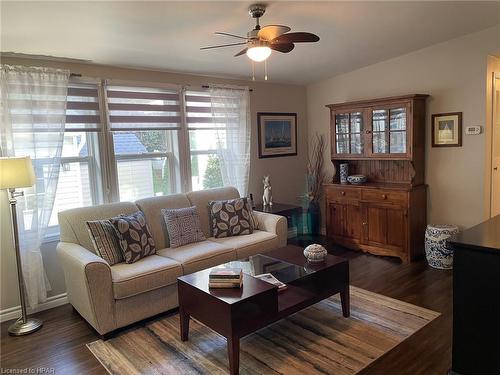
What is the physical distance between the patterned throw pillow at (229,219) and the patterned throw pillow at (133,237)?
74 centimetres

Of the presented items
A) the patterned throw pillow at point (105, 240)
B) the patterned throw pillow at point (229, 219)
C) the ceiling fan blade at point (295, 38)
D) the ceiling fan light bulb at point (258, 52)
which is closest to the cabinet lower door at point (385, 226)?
the patterned throw pillow at point (229, 219)

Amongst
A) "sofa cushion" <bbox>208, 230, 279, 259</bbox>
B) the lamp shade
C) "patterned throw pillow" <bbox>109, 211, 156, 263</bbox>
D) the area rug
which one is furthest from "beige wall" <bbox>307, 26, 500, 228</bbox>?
the lamp shade

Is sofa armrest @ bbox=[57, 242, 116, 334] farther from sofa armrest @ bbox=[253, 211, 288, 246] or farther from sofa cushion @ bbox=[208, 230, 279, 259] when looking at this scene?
sofa armrest @ bbox=[253, 211, 288, 246]

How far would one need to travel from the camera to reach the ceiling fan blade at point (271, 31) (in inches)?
93.7

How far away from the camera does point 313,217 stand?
5395mm

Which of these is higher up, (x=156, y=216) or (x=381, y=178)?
(x=381, y=178)

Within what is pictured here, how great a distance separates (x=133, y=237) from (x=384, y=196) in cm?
280

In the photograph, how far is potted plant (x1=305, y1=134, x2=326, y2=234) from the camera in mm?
5371

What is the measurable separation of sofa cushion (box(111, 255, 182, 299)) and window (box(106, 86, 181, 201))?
1067 mm

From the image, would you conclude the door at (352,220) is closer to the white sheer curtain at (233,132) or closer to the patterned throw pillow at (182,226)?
the white sheer curtain at (233,132)

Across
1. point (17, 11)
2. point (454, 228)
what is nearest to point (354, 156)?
point (454, 228)

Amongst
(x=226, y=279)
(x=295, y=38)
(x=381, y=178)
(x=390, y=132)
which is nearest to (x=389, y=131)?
(x=390, y=132)

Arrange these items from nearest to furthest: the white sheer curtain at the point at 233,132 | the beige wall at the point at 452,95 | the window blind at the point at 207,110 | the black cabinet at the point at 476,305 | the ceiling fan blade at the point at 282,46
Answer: the black cabinet at the point at 476,305 < the ceiling fan blade at the point at 282,46 < the beige wall at the point at 452,95 < the window blind at the point at 207,110 < the white sheer curtain at the point at 233,132

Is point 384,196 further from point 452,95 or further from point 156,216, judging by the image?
point 156,216
